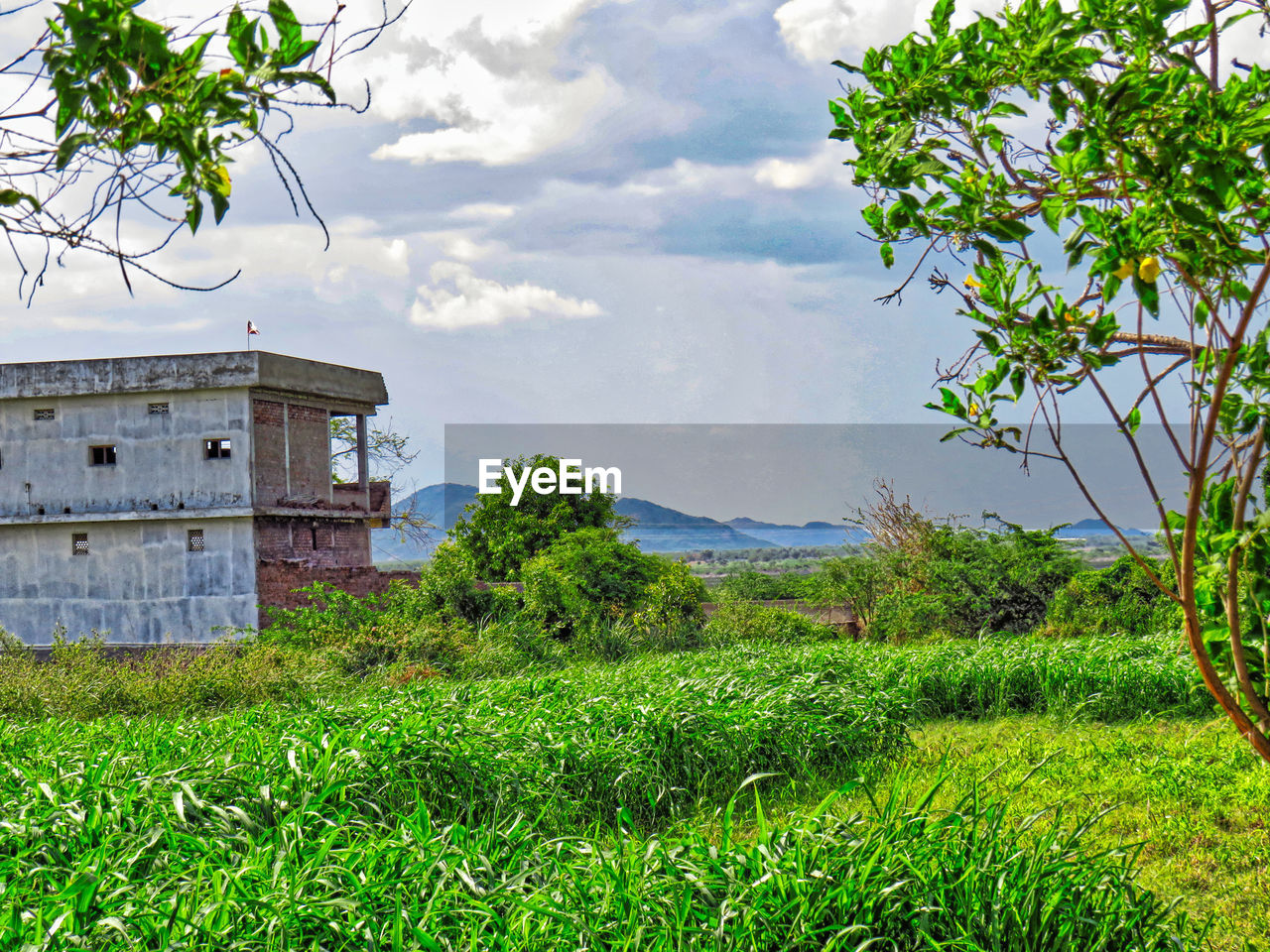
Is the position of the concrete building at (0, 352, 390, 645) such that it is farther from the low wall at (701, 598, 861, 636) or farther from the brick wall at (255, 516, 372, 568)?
the low wall at (701, 598, 861, 636)

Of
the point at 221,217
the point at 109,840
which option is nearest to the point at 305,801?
the point at 109,840

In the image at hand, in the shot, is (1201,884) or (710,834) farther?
(710,834)

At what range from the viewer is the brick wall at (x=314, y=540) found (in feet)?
57.0

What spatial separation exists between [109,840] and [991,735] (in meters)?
6.40

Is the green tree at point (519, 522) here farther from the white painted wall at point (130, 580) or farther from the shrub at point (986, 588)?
the shrub at point (986, 588)

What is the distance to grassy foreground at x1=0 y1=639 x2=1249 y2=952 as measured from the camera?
2.77 m

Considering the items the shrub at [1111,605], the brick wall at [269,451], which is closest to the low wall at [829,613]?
the shrub at [1111,605]

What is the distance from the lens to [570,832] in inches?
195

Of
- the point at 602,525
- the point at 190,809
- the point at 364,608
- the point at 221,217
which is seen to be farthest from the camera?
the point at 602,525

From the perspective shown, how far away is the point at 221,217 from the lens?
1661 mm

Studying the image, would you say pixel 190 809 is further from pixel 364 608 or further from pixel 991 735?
pixel 364 608

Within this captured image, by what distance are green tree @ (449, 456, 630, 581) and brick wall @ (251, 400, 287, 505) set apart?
13.6ft

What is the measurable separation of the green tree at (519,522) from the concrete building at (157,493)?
344 cm

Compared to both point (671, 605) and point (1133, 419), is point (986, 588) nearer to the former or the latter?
point (671, 605)
